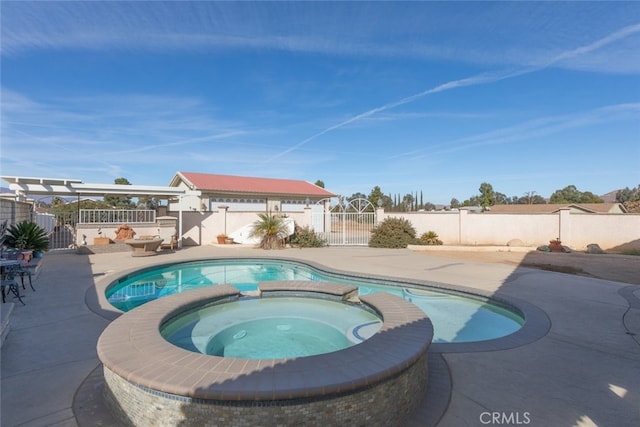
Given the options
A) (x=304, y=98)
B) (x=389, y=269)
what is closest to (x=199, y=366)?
(x=389, y=269)

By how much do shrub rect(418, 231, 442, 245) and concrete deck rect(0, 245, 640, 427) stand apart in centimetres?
993

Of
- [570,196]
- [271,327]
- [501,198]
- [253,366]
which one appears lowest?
[271,327]

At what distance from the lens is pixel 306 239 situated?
58.2ft

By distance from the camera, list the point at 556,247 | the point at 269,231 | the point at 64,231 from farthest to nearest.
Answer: the point at 64,231, the point at 269,231, the point at 556,247

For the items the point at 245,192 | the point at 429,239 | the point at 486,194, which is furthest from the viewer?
the point at 486,194

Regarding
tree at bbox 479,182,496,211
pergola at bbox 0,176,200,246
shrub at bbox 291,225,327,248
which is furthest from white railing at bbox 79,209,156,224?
tree at bbox 479,182,496,211

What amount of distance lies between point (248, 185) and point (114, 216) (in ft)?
42.4

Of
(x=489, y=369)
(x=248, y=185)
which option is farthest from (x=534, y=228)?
(x=248, y=185)

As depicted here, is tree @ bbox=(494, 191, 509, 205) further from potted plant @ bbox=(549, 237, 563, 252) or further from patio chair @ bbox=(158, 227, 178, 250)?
patio chair @ bbox=(158, 227, 178, 250)

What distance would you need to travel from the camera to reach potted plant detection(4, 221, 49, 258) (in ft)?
38.3

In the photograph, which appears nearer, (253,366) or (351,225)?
(253,366)

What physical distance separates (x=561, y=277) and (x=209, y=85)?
67.5 feet

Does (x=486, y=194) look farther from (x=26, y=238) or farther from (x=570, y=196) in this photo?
(x=26, y=238)

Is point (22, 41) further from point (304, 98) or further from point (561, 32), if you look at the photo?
point (561, 32)
